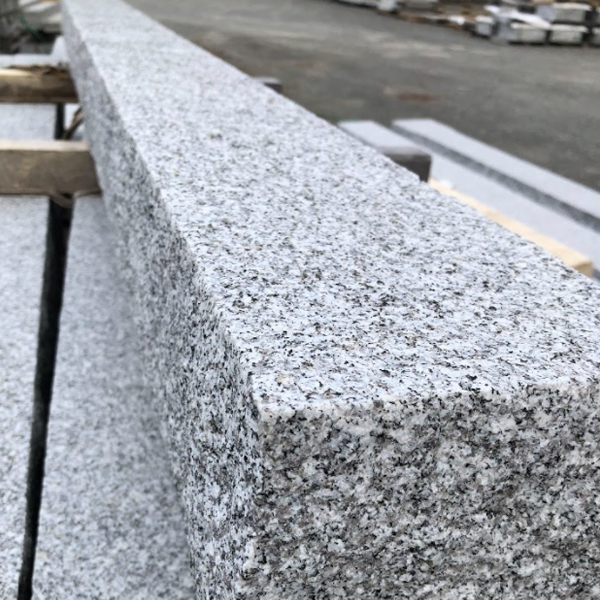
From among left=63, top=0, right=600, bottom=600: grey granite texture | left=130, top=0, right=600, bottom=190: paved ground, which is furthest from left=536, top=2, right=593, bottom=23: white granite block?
left=63, top=0, right=600, bottom=600: grey granite texture

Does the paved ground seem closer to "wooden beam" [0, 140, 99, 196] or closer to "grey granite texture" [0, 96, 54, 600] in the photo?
"wooden beam" [0, 140, 99, 196]

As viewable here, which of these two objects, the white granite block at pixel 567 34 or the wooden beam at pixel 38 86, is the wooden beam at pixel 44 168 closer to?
the wooden beam at pixel 38 86

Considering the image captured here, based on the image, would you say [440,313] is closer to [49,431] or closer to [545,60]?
[49,431]

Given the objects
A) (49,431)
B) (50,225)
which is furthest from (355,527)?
(50,225)

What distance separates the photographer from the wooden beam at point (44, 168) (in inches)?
109

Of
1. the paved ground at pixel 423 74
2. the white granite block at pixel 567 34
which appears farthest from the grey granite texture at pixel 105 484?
the white granite block at pixel 567 34

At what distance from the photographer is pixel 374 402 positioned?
0.76m

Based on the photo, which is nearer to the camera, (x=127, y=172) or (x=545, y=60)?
(x=127, y=172)

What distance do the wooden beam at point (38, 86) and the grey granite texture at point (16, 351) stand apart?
4.52 ft

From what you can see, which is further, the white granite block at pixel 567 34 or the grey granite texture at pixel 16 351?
the white granite block at pixel 567 34

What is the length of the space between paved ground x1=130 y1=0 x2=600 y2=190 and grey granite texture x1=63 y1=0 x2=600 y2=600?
14.7ft

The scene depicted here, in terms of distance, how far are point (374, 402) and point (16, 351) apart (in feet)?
4.39

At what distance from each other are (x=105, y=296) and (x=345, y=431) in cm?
158

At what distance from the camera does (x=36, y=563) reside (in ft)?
4.19
